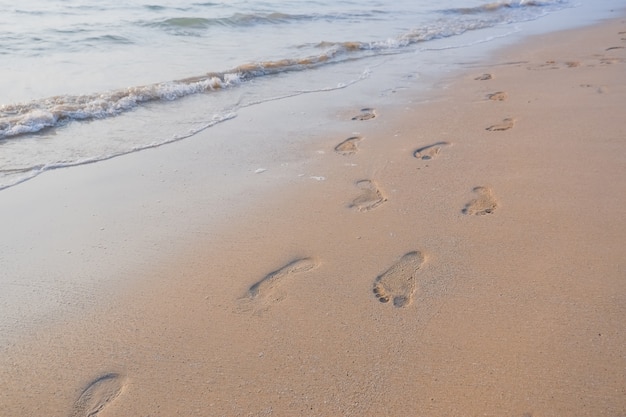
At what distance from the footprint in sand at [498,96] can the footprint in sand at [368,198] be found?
2.58m

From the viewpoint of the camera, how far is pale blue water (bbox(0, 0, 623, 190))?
5098 mm

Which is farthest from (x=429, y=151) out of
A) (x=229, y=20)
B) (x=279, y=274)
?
(x=229, y=20)

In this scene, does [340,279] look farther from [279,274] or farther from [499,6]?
[499,6]

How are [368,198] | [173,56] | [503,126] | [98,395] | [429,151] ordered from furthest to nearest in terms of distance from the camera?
[173,56] < [503,126] < [429,151] < [368,198] < [98,395]

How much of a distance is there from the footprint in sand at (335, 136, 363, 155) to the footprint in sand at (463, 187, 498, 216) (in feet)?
3.91

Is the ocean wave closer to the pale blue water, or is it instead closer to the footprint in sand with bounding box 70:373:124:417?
the pale blue water

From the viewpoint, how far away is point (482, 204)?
3295 mm

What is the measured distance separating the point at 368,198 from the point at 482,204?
706 mm

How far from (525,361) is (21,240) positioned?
108 inches

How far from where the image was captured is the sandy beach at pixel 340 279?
1.97 meters

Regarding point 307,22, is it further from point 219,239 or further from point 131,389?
point 131,389

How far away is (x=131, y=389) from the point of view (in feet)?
6.65

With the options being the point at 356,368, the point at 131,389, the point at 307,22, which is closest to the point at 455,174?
the point at 356,368

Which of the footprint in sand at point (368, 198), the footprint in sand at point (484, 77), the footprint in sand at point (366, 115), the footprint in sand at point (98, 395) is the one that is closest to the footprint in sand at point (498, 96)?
the footprint in sand at point (484, 77)
